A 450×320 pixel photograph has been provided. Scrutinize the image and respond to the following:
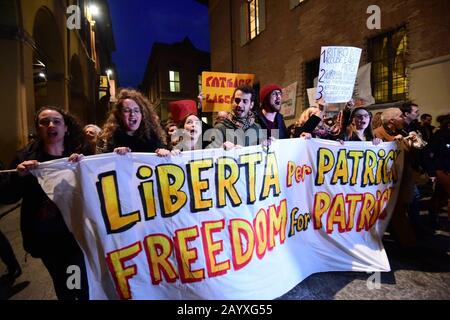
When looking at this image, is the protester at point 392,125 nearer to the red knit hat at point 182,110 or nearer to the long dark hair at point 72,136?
the red knit hat at point 182,110

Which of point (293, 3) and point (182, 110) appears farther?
point (293, 3)

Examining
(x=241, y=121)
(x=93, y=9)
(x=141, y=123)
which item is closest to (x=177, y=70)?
(x=93, y=9)

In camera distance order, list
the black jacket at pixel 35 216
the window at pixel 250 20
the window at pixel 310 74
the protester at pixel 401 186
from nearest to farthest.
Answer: the black jacket at pixel 35 216, the protester at pixel 401 186, the window at pixel 310 74, the window at pixel 250 20

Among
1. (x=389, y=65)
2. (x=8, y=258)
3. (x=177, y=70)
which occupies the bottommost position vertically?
(x=8, y=258)

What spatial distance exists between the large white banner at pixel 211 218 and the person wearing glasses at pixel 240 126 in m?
0.34

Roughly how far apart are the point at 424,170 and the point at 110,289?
13.5 feet

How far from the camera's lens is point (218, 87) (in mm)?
5797

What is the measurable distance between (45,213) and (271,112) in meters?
2.51

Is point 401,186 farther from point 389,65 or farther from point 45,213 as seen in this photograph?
point 389,65

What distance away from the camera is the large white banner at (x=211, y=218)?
2.25m

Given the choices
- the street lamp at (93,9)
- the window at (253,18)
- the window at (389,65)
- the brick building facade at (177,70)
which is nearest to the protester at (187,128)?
the window at (389,65)

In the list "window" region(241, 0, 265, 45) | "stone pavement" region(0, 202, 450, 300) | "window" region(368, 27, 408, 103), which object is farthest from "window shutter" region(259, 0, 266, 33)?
"stone pavement" region(0, 202, 450, 300)

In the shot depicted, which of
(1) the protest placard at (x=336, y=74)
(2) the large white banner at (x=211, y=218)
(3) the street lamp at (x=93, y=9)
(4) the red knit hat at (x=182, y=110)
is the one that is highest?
(3) the street lamp at (x=93, y=9)

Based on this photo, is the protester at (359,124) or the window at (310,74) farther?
the window at (310,74)
